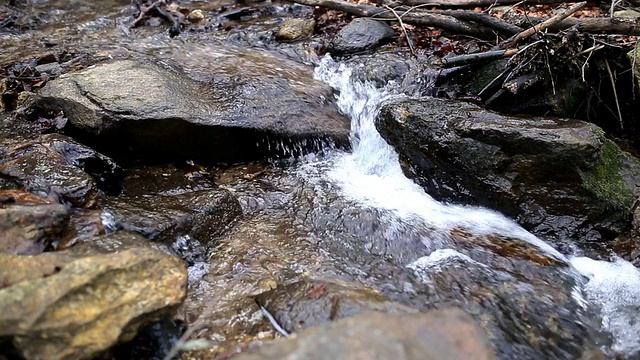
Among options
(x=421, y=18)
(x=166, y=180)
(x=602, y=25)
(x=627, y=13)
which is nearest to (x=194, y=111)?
(x=166, y=180)

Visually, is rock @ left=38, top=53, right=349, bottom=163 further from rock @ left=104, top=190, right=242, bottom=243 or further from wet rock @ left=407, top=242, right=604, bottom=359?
wet rock @ left=407, top=242, right=604, bottom=359

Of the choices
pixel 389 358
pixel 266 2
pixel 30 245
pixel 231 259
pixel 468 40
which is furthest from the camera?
pixel 266 2

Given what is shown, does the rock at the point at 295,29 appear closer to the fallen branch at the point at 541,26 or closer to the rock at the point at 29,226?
the fallen branch at the point at 541,26

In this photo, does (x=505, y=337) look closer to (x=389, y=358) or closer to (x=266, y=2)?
(x=389, y=358)

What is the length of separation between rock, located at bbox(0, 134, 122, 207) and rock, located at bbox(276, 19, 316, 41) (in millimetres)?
3889

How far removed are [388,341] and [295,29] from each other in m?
6.69

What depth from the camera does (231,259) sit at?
4137mm

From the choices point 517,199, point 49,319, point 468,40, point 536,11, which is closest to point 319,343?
point 49,319

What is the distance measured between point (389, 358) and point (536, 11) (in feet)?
22.8

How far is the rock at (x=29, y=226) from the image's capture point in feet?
10.6

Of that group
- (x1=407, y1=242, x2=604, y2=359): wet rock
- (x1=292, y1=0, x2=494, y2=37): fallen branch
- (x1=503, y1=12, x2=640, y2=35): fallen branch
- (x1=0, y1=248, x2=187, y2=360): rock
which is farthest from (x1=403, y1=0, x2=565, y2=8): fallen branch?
(x1=0, y1=248, x2=187, y2=360): rock

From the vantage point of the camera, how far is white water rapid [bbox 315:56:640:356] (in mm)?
3906

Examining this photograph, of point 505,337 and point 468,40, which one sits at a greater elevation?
point 468,40

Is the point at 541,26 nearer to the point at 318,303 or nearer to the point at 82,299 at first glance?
the point at 318,303
